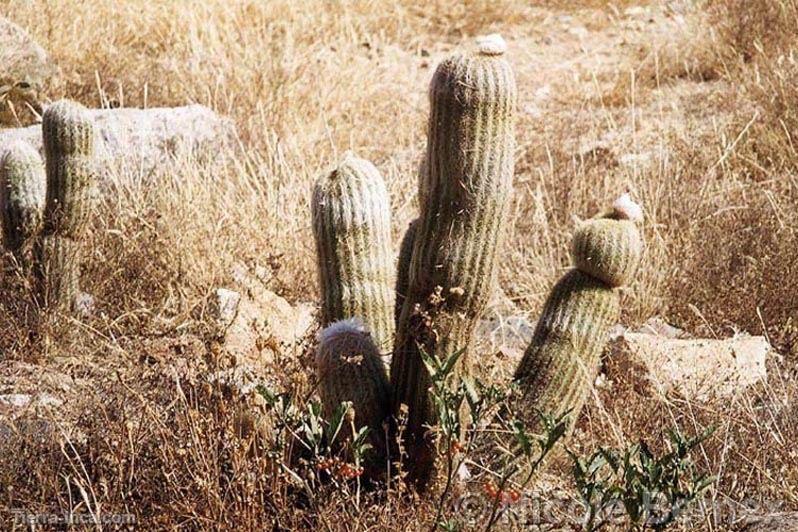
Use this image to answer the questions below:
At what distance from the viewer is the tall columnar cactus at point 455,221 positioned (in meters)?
3.38

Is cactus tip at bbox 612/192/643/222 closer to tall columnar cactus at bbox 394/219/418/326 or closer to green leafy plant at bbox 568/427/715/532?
tall columnar cactus at bbox 394/219/418/326

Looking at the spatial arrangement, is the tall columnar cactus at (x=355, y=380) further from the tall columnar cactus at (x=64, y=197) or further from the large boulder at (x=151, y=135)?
the large boulder at (x=151, y=135)

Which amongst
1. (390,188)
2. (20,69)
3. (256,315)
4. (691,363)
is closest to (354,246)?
(256,315)

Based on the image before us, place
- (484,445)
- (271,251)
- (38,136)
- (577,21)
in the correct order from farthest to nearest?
1. (577,21)
2. (38,136)
3. (271,251)
4. (484,445)

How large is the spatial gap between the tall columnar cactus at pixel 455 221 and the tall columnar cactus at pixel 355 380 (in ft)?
0.23

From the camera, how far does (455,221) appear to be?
3.44m

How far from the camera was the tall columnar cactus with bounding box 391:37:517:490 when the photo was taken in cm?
338

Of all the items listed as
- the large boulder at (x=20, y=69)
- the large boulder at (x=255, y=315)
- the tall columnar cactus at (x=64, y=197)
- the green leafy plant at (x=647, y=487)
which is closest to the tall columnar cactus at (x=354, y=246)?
the large boulder at (x=255, y=315)

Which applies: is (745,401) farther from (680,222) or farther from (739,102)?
(739,102)

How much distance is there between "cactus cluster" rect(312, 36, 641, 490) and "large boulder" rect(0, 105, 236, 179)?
273 cm

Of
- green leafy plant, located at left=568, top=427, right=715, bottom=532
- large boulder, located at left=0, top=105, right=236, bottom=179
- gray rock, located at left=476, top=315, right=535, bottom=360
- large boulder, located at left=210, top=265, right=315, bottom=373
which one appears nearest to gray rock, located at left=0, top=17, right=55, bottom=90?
large boulder, located at left=0, top=105, right=236, bottom=179

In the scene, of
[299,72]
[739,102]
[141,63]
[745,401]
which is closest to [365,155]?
[299,72]

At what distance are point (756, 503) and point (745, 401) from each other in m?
0.63

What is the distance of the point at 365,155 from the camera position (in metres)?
7.86
